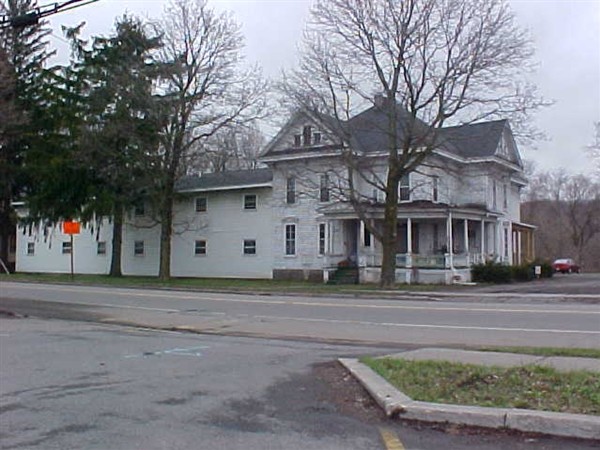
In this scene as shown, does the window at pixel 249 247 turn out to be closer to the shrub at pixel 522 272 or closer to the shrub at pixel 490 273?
the shrub at pixel 490 273

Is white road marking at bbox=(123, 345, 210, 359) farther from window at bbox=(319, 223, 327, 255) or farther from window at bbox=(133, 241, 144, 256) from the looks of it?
window at bbox=(133, 241, 144, 256)

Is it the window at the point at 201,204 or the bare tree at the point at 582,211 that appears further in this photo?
the bare tree at the point at 582,211

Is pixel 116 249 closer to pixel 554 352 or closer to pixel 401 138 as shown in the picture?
pixel 401 138

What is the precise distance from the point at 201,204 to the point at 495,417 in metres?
43.1

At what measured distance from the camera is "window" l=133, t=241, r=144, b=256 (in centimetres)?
5191

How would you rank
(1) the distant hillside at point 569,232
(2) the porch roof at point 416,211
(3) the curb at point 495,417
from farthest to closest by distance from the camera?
(1) the distant hillside at point 569,232 → (2) the porch roof at point 416,211 → (3) the curb at point 495,417

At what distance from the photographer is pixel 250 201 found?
46.5 meters

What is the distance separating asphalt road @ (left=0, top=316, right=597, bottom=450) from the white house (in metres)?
23.9

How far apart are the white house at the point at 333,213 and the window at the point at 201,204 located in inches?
2.6

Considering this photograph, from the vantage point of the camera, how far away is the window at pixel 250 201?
152 feet

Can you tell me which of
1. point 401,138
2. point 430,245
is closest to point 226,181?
point 430,245

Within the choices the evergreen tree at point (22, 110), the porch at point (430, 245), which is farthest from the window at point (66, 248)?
the porch at point (430, 245)

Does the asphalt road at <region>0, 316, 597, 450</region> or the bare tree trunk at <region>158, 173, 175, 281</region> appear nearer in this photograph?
the asphalt road at <region>0, 316, 597, 450</region>

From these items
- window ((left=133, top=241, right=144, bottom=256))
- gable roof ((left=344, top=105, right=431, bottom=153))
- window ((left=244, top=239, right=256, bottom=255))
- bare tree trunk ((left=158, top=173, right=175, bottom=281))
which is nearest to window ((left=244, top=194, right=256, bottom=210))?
window ((left=244, top=239, right=256, bottom=255))
